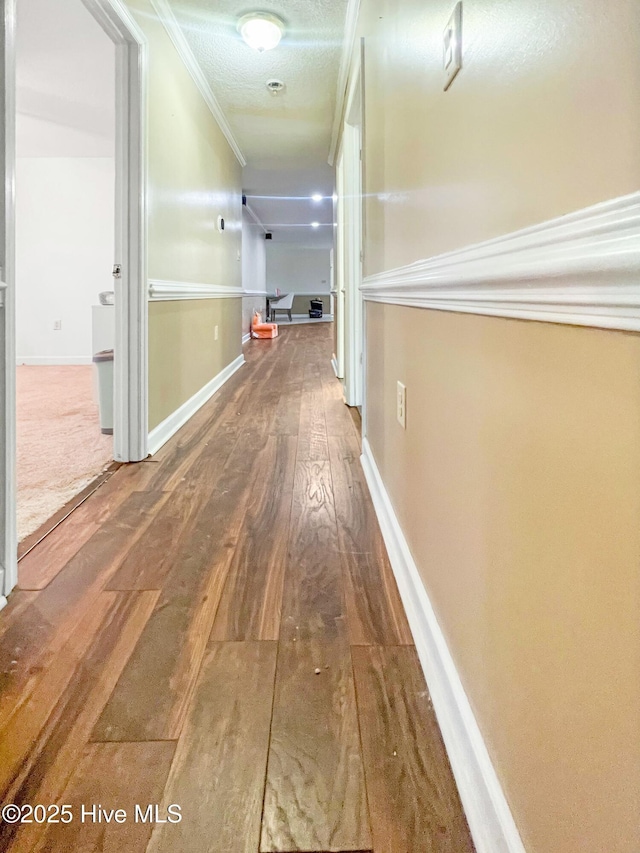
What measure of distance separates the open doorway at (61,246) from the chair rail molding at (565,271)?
1.51m

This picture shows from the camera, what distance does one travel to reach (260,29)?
104 inches

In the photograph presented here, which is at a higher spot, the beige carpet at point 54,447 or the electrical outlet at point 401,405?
the electrical outlet at point 401,405

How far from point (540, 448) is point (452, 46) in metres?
0.68

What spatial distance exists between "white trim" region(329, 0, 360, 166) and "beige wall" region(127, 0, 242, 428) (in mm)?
889

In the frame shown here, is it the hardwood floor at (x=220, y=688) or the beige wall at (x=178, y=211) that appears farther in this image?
the beige wall at (x=178, y=211)

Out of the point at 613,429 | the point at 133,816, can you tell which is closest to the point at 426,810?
the point at 133,816

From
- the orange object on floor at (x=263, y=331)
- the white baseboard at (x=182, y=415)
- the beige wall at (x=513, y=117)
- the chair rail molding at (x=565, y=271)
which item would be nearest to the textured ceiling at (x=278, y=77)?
the beige wall at (x=513, y=117)

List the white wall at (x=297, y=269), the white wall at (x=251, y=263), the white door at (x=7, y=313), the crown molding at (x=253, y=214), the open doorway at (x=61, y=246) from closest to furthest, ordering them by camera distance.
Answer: the white door at (x=7, y=313), the open doorway at (x=61, y=246), the crown molding at (x=253, y=214), the white wall at (x=251, y=263), the white wall at (x=297, y=269)

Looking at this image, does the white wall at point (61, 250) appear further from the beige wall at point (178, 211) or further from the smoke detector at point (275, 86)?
the smoke detector at point (275, 86)

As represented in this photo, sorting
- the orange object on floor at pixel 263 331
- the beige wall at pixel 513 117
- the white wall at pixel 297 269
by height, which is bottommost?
the beige wall at pixel 513 117

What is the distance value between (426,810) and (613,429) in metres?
0.61

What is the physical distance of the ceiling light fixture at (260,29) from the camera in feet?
8.59

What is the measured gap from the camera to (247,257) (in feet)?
28.5

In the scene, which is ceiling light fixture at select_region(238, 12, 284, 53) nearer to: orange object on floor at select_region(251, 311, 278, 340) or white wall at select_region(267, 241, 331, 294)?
orange object on floor at select_region(251, 311, 278, 340)
